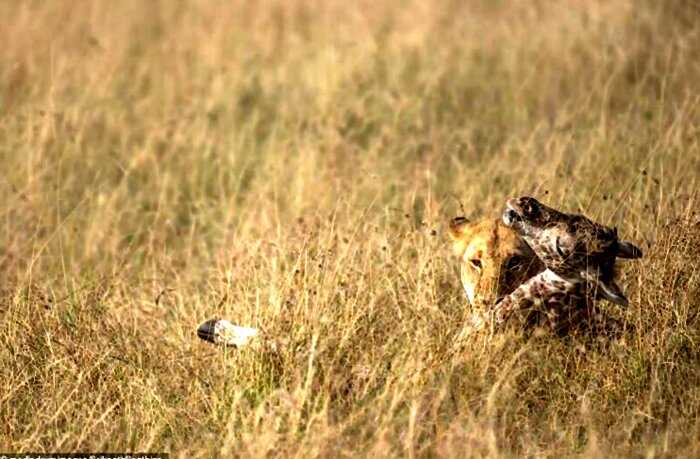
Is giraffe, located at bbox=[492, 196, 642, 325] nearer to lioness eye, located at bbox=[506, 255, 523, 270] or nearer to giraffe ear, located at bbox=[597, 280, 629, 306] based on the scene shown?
giraffe ear, located at bbox=[597, 280, 629, 306]

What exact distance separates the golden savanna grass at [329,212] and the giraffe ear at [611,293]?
0.19 meters

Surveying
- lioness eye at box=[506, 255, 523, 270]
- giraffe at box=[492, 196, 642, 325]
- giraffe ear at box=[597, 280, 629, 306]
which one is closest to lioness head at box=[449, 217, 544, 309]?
lioness eye at box=[506, 255, 523, 270]

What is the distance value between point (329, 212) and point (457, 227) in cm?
150

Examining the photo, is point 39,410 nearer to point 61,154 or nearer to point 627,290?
point 627,290

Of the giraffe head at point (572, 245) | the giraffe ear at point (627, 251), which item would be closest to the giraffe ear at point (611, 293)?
the giraffe head at point (572, 245)

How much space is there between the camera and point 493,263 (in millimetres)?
4594

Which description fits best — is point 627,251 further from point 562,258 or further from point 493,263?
point 493,263

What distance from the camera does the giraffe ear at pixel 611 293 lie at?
445cm

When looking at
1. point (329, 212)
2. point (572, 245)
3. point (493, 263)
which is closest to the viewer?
point (572, 245)

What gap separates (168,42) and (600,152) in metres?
4.41

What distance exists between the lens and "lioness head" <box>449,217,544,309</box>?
15.0ft

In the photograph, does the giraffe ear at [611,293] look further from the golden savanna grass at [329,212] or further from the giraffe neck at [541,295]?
the golden savanna grass at [329,212]

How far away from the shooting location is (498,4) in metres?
10.9

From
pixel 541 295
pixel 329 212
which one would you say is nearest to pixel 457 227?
pixel 541 295
